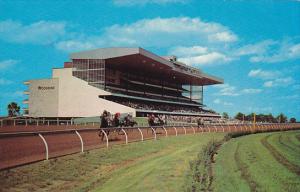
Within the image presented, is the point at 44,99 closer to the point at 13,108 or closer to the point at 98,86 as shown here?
the point at 98,86

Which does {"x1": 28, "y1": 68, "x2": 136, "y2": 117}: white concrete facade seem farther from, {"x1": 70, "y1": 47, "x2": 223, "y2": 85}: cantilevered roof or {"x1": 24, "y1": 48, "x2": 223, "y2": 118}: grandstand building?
{"x1": 70, "y1": 47, "x2": 223, "y2": 85}: cantilevered roof

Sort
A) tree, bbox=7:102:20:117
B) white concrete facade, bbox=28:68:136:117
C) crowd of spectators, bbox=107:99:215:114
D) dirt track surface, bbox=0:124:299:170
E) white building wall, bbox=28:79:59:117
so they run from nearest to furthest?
dirt track surface, bbox=0:124:299:170, white concrete facade, bbox=28:68:136:117, crowd of spectators, bbox=107:99:215:114, white building wall, bbox=28:79:59:117, tree, bbox=7:102:20:117

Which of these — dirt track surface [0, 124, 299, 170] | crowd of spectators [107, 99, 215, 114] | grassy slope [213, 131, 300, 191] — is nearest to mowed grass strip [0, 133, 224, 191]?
dirt track surface [0, 124, 299, 170]

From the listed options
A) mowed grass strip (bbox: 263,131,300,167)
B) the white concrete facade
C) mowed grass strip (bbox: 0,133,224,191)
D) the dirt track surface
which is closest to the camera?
mowed grass strip (bbox: 0,133,224,191)

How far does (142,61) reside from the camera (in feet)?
228

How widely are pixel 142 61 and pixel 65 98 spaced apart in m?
13.5

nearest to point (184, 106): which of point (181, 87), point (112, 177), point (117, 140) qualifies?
point (181, 87)

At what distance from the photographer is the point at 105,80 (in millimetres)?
67375

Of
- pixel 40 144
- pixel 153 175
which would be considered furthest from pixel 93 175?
pixel 40 144

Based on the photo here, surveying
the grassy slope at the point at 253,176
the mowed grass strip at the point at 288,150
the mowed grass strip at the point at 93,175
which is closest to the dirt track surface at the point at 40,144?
the mowed grass strip at the point at 93,175

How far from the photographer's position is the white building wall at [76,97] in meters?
65.8

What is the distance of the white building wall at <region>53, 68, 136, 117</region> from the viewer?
2591 inches

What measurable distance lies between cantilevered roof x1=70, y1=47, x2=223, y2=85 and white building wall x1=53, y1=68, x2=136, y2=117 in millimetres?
3800

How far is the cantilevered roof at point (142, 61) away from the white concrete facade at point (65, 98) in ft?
14.0
